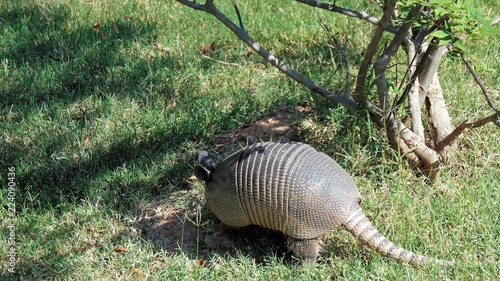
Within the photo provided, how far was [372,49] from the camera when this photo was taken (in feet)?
12.7

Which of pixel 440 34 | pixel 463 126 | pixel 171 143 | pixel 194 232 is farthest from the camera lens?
pixel 171 143

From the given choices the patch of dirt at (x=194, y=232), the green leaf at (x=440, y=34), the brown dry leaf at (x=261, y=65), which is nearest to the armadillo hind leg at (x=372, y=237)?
the patch of dirt at (x=194, y=232)

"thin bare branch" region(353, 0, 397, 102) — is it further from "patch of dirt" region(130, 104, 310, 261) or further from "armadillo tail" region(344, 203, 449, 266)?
"armadillo tail" region(344, 203, 449, 266)

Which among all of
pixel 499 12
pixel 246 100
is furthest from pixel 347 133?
pixel 499 12

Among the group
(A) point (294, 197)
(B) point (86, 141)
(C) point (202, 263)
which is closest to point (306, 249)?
(A) point (294, 197)

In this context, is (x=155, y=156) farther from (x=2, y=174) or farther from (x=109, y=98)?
(x=2, y=174)

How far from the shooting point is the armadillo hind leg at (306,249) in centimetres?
366

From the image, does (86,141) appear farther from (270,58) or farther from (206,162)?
(270,58)

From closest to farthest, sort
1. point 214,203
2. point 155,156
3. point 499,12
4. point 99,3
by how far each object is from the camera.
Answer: point 214,203 → point 155,156 → point 499,12 → point 99,3

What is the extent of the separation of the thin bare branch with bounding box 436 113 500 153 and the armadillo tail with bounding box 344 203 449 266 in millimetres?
946

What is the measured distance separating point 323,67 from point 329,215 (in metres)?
2.07

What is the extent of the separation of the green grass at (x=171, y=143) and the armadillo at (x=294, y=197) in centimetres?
16

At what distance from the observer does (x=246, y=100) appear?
5.00 m

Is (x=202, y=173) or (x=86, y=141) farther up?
(x=202, y=173)
